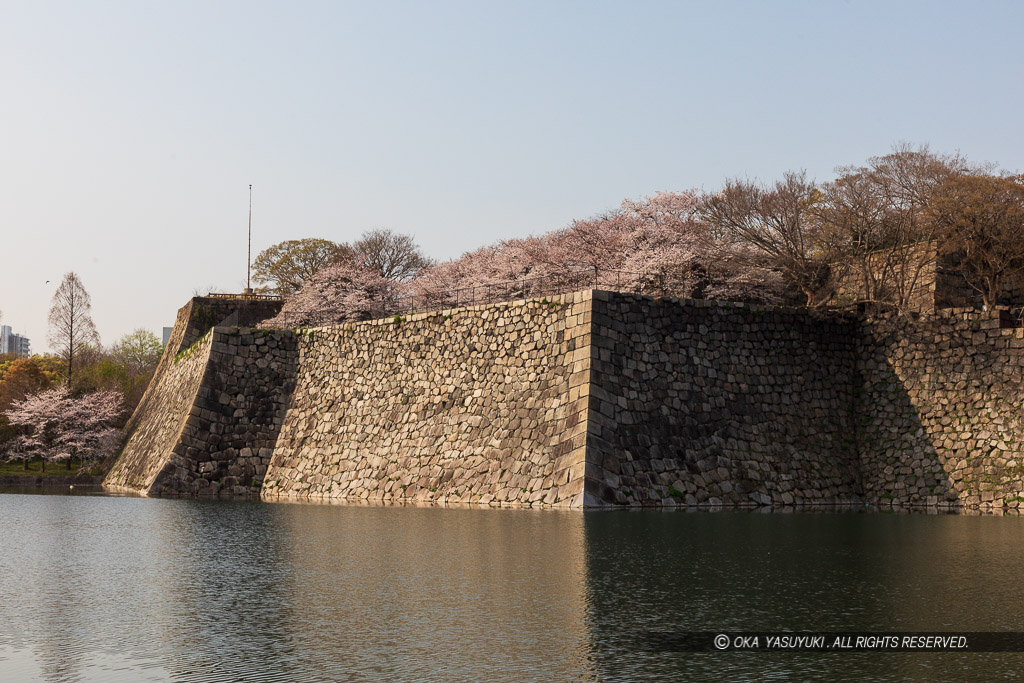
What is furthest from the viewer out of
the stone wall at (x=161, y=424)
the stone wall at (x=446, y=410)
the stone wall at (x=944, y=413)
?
the stone wall at (x=161, y=424)

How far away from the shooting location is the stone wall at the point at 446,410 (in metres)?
27.2

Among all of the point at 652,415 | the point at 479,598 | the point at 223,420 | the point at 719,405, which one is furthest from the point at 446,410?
the point at 479,598

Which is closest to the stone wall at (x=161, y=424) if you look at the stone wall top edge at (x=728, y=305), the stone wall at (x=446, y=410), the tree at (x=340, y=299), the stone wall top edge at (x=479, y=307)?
the stone wall at (x=446, y=410)

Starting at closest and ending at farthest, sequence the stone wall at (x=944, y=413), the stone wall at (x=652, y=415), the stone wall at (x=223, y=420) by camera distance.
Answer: the stone wall at (x=652, y=415) → the stone wall at (x=944, y=413) → the stone wall at (x=223, y=420)

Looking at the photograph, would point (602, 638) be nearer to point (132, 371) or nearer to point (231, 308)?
point (231, 308)

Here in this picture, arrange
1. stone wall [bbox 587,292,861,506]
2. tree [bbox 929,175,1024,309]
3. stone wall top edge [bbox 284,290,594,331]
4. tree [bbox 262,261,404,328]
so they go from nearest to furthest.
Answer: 1. stone wall [bbox 587,292,861,506]
2. stone wall top edge [bbox 284,290,594,331]
3. tree [bbox 929,175,1024,309]
4. tree [bbox 262,261,404,328]

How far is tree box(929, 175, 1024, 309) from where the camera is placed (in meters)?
30.1

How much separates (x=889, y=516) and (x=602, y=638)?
18.3m

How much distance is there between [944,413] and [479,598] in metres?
22.1

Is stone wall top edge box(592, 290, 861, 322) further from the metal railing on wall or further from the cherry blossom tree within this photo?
the metal railing on wall

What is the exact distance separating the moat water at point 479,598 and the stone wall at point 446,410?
7.12 m

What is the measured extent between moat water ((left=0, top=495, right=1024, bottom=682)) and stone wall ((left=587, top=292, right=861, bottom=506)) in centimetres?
689

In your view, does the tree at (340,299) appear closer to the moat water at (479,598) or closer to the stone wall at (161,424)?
the stone wall at (161,424)

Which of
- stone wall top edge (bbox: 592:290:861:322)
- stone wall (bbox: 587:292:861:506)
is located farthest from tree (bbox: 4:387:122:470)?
stone wall (bbox: 587:292:861:506)
